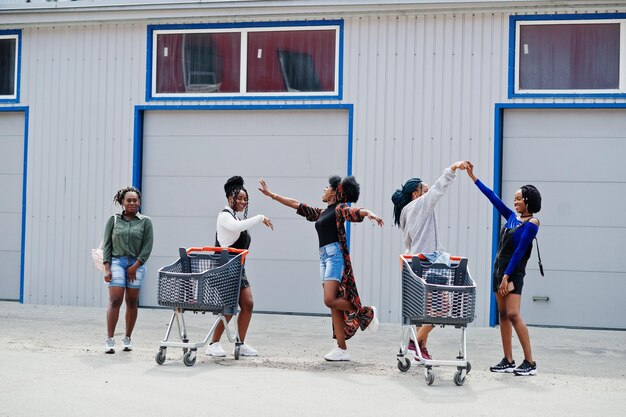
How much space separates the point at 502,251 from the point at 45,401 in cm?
431

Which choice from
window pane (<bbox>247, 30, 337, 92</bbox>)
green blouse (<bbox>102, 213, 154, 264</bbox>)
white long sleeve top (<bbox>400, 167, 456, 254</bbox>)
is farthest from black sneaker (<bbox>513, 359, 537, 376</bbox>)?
window pane (<bbox>247, 30, 337, 92</bbox>)

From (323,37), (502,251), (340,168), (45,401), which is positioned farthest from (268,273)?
(45,401)

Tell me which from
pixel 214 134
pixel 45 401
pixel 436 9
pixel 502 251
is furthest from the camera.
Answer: pixel 214 134

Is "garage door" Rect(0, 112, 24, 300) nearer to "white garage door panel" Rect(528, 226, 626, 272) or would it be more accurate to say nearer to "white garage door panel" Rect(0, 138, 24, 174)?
"white garage door panel" Rect(0, 138, 24, 174)

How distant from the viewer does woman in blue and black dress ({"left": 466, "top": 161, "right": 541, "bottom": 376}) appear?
959 cm

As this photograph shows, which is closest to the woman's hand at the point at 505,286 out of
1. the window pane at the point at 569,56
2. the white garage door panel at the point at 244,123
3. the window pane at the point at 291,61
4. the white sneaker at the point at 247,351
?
the white sneaker at the point at 247,351

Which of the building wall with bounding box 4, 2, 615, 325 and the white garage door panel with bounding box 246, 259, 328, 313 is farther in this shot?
the white garage door panel with bounding box 246, 259, 328, 313

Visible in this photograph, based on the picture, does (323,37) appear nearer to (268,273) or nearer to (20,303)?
(268,273)

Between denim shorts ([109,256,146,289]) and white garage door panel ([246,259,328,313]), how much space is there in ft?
13.1

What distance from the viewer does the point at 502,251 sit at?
9828 mm

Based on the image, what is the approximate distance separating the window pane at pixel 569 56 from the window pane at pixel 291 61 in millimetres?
2587

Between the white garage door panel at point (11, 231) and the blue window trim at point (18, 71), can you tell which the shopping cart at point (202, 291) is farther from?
the blue window trim at point (18, 71)

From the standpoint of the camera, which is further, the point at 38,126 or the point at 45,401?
the point at 38,126

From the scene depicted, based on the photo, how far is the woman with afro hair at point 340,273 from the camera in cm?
1018
